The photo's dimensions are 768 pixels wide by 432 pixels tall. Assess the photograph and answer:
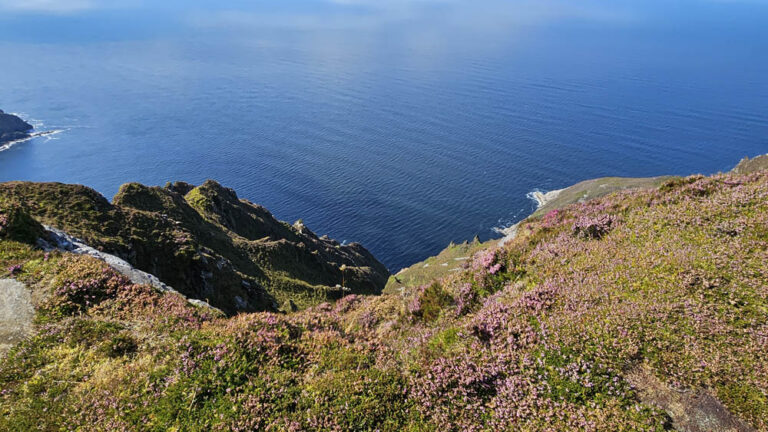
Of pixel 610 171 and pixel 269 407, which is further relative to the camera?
pixel 610 171

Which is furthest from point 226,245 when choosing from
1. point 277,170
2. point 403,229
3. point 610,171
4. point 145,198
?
point 610,171

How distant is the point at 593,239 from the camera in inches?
655

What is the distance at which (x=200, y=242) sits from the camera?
46406 millimetres

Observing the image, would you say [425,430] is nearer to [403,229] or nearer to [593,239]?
[593,239]

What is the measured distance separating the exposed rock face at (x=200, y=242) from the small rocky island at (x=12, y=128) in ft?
618

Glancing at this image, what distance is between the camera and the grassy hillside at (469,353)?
401 inches

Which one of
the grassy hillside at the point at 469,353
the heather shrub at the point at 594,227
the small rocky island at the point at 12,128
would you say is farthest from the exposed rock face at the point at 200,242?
the small rocky island at the point at 12,128

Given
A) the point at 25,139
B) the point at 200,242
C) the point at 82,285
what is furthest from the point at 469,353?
the point at 25,139

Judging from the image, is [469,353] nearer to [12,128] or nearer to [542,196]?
[542,196]

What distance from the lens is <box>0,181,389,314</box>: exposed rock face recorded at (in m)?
30.5

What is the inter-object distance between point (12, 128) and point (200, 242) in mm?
231649

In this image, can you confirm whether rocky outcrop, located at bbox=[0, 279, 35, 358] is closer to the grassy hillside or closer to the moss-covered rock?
the grassy hillside

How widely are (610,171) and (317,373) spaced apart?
553ft

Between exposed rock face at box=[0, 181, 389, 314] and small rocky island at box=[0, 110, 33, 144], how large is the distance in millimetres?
188300
